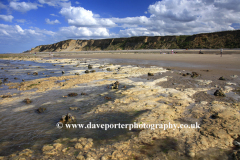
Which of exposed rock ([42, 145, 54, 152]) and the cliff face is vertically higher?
the cliff face

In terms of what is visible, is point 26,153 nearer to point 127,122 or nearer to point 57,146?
point 57,146

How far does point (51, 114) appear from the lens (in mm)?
5625

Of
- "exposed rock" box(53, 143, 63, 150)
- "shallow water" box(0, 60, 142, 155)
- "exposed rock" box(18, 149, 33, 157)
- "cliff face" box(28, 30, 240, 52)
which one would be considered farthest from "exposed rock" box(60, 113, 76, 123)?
"cliff face" box(28, 30, 240, 52)

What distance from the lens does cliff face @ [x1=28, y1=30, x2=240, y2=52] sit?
55.4m

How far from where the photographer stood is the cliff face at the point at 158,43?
5544cm

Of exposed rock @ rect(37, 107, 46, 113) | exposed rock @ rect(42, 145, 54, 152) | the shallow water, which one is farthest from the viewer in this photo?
exposed rock @ rect(37, 107, 46, 113)

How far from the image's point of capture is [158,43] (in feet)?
259

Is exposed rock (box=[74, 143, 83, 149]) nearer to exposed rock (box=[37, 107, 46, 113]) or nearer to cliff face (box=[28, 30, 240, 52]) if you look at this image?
exposed rock (box=[37, 107, 46, 113])

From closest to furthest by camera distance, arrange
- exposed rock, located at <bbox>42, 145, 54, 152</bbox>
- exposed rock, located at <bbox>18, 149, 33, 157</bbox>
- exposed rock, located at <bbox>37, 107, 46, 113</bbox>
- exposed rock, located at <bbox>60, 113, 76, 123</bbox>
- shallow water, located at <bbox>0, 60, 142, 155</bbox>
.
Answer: exposed rock, located at <bbox>18, 149, 33, 157</bbox> → exposed rock, located at <bbox>42, 145, 54, 152</bbox> → shallow water, located at <bbox>0, 60, 142, 155</bbox> → exposed rock, located at <bbox>60, 113, 76, 123</bbox> → exposed rock, located at <bbox>37, 107, 46, 113</bbox>

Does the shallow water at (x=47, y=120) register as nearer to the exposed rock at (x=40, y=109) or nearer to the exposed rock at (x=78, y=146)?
the exposed rock at (x=40, y=109)

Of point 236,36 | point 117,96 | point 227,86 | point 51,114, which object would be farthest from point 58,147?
point 236,36

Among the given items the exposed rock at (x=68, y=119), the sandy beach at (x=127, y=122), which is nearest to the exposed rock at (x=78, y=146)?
the sandy beach at (x=127, y=122)

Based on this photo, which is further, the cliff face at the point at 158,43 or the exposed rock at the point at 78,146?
the cliff face at the point at 158,43

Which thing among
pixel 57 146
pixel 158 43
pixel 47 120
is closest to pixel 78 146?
pixel 57 146
